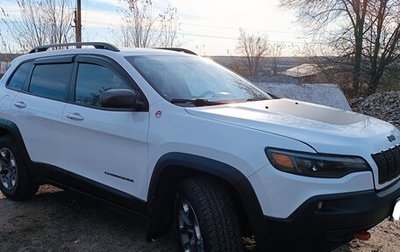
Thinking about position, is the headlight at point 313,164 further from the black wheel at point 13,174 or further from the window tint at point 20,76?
the window tint at point 20,76

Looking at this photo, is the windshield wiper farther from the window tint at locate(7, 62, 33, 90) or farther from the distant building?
the distant building

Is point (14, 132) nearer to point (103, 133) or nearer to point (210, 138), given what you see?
point (103, 133)

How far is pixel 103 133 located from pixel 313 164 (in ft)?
6.03

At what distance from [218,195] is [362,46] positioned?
22.2 metres

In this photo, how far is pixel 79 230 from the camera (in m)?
4.28

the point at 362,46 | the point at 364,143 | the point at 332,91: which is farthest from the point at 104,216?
the point at 362,46

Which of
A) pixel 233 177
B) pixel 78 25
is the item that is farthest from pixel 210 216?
pixel 78 25

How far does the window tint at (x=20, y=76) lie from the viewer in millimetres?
5043

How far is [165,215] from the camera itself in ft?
11.6

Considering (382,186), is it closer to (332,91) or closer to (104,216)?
(104,216)

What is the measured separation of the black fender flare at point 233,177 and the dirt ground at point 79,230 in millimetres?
1027

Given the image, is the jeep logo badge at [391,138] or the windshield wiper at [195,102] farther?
the windshield wiper at [195,102]

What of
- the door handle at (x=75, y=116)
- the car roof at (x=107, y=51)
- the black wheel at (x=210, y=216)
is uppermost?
the car roof at (x=107, y=51)

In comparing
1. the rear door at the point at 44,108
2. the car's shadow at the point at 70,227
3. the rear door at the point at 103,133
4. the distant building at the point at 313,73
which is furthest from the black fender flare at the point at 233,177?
the distant building at the point at 313,73
